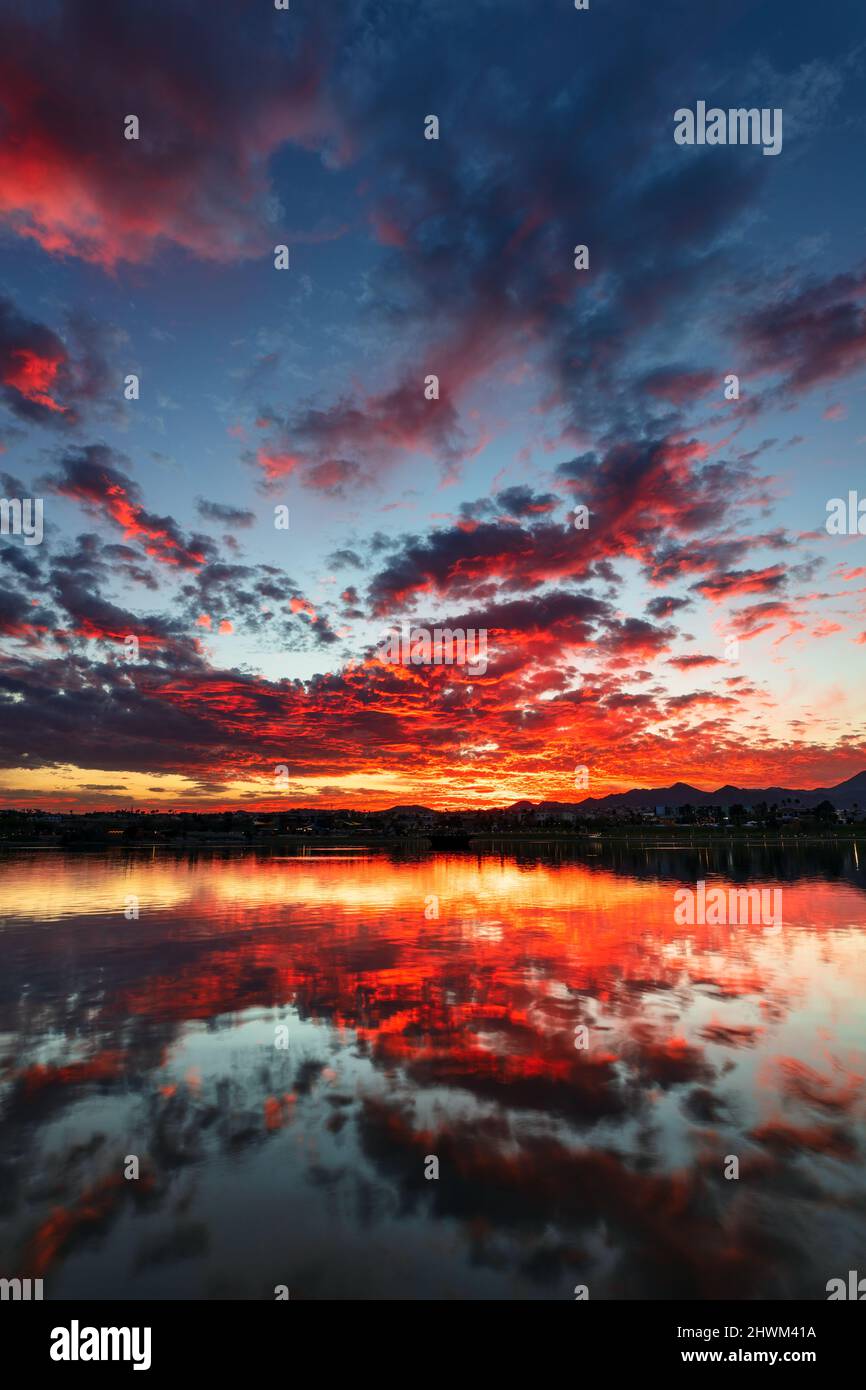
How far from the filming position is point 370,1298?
7.63 meters

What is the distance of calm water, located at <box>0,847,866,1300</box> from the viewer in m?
8.15

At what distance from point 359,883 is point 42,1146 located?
5087 centimetres

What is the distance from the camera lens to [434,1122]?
38.0 feet

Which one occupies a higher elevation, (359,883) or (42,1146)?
(42,1146)

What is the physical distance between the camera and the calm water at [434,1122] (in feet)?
26.7

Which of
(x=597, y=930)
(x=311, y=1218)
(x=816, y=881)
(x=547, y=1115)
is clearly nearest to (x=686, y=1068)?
(x=547, y=1115)

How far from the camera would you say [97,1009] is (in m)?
19.1

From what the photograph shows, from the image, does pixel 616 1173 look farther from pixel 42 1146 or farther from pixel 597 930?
pixel 597 930

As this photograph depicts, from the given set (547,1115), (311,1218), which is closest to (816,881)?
(547,1115)

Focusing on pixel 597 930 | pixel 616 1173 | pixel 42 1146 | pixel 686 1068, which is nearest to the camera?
pixel 616 1173

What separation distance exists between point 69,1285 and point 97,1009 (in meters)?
12.7
